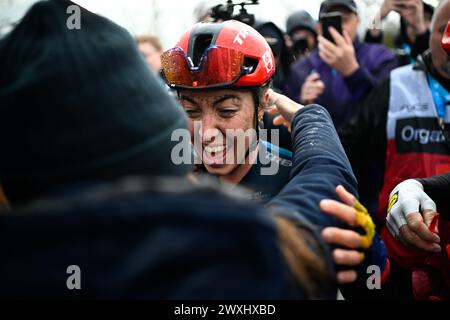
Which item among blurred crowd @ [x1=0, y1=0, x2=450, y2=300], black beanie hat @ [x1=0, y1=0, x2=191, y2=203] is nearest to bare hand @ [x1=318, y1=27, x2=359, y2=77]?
blurred crowd @ [x1=0, y1=0, x2=450, y2=300]

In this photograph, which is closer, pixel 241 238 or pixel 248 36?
pixel 241 238

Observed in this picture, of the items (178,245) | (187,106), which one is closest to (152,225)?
(178,245)

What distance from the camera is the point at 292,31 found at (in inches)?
253

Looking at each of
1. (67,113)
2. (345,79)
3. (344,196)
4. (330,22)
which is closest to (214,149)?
(344,196)

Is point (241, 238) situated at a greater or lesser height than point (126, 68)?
lesser

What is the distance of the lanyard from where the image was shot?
11.6ft

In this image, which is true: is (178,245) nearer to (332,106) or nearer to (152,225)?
(152,225)

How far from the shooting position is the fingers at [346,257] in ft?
4.83

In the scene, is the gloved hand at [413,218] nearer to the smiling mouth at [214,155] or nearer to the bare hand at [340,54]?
the smiling mouth at [214,155]

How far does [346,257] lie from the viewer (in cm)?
149

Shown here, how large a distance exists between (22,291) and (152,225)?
0.92 feet
